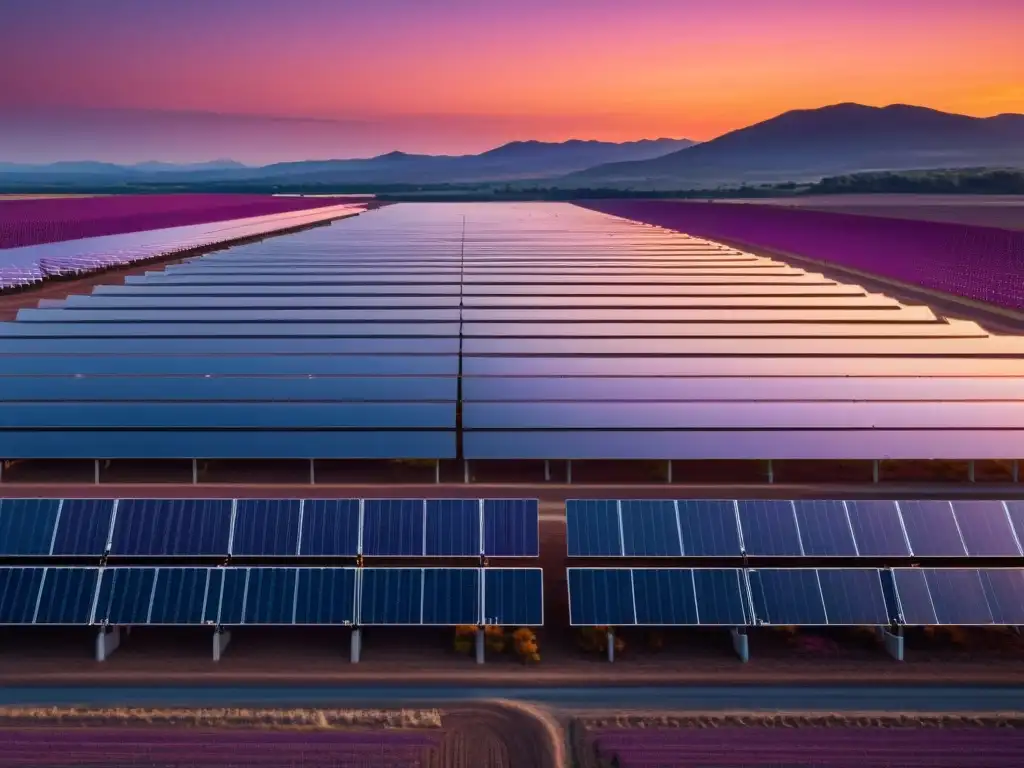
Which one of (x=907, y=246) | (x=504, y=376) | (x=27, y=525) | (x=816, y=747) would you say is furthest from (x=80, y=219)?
(x=816, y=747)

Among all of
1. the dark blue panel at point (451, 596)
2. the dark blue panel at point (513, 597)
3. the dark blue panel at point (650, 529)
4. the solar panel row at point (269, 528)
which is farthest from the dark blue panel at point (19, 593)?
the dark blue panel at point (650, 529)

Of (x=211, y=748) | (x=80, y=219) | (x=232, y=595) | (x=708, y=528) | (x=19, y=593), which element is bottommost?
(x=80, y=219)

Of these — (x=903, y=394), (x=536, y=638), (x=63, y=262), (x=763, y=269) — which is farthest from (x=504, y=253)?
(x=536, y=638)

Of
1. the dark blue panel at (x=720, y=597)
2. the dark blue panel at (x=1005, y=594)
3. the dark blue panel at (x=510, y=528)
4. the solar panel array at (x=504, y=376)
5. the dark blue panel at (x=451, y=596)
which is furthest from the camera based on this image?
the solar panel array at (x=504, y=376)

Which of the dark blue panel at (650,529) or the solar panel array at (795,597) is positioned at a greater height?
the dark blue panel at (650,529)

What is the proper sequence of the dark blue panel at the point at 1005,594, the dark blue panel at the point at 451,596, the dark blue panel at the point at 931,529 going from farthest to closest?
the dark blue panel at the point at 931,529 → the dark blue panel at the point at 1005,594 → the dark blue panel at the point at 451,596

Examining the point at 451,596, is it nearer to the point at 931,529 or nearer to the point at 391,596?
the point at 391,596

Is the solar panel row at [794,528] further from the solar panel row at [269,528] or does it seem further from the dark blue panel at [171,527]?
the dark blue panel at [171,527]
